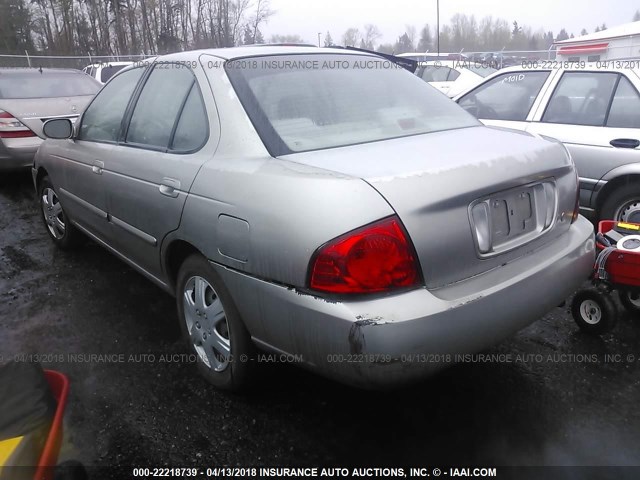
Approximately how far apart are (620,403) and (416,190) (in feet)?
4.99

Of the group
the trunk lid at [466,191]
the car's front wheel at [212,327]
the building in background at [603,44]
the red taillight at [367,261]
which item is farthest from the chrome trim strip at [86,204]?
the building in background at [603,44]

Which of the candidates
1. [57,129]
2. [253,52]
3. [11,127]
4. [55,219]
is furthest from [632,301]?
[11,127]

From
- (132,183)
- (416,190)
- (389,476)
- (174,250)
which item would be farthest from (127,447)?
(416,190)

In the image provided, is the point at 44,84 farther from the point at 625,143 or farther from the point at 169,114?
the point at 625,143

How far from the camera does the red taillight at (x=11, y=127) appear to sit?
6676 mm

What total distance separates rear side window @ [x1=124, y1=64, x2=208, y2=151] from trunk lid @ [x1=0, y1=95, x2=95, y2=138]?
4.21m

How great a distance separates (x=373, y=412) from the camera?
2334 mm

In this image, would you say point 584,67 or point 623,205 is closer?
point 623,205

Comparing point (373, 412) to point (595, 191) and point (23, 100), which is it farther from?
point (23, 100)

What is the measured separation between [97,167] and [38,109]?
4663 millimetres

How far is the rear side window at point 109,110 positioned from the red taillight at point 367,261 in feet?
7.00

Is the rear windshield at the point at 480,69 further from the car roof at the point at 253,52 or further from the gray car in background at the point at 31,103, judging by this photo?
the car roof at the point at 253,52

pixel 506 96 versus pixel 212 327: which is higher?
pixel 506 96

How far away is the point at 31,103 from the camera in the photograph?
7.07 metres
